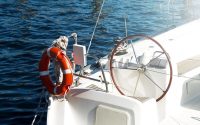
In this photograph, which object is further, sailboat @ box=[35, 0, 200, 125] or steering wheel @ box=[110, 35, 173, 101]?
steering wheel @ box=[110, 35, 173, 101]

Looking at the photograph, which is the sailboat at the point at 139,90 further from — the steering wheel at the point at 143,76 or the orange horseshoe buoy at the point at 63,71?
the orange horseshoe buoy at the point at 63,71

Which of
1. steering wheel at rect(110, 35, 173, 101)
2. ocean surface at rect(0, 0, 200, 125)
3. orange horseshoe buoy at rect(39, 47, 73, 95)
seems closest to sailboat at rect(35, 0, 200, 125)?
steering wheel at rect(110, 35, 173, 101)

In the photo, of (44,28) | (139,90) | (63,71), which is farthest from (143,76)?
(44,28)

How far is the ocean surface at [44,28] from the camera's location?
12827 millimetres

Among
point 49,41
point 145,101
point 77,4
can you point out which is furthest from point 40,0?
point 145,101

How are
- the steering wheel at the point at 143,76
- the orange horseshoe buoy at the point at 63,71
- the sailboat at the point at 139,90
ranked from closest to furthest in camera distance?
the sailboat at the point at 139,90 < the orange horseshoe buoy at the point at 63,71 < the steering wheel at the point at 143,76

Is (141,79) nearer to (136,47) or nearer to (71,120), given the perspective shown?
(71,120)

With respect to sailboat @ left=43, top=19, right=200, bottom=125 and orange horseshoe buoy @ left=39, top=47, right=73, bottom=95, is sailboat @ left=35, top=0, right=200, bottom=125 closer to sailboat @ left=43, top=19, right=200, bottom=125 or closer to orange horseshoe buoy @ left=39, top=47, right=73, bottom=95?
sailboat @ left=43, top=19, right=200, bottom=125

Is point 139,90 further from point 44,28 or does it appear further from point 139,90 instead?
point 44,28

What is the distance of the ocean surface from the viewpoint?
12.8 meters

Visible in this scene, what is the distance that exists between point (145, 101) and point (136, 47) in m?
3.89

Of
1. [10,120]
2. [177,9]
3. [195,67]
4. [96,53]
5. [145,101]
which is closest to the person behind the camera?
[145,101]

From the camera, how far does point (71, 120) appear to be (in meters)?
7.48

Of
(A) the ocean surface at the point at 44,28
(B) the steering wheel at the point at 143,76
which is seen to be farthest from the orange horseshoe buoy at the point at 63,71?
(A) the ocean surface at the point at 44,28
